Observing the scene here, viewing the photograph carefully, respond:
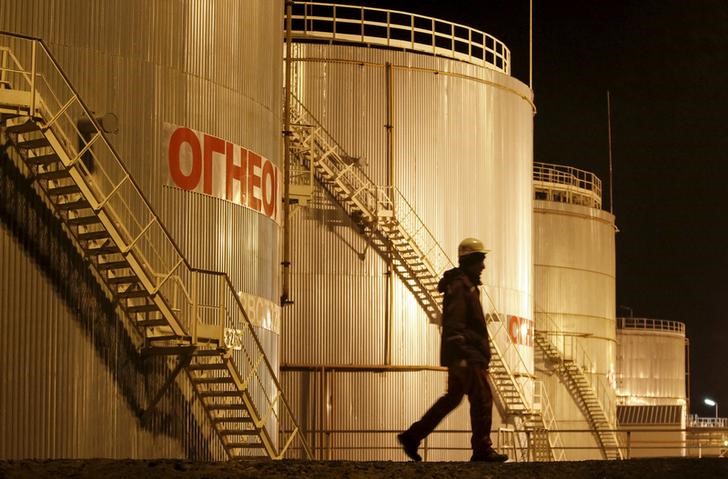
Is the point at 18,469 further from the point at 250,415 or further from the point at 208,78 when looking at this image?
the point at 208,78

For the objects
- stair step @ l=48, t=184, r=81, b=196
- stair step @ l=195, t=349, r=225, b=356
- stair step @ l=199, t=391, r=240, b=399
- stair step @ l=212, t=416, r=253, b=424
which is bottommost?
stair step @ l=212, t=416, r=253, b=424

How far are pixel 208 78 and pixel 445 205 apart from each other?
12956 mm

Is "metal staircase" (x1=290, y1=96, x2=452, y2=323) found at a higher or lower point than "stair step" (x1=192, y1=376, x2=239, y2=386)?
higher

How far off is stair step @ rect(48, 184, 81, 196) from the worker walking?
6774 mm

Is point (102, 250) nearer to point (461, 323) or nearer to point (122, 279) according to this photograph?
point (122, 279)

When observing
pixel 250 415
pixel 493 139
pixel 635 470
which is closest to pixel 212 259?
pixel 250 415

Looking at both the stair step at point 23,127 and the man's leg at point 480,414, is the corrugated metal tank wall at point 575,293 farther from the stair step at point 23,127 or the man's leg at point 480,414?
the man's leg at point 480,414

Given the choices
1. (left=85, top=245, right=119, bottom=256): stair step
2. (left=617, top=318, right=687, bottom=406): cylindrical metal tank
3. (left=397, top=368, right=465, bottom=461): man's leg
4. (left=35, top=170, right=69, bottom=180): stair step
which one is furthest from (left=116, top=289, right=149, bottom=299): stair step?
(left=617, top=318, right=687, bottom=406): cylindrical metal tank

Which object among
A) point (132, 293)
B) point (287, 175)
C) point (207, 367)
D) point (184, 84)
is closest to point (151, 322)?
point (132, 293)

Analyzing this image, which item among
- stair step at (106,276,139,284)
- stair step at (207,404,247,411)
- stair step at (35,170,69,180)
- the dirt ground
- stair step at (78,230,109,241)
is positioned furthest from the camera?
stair step at (207,404,247,411)

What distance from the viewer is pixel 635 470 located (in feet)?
42.5

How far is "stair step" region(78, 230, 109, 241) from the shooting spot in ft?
65.2

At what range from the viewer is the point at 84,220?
1986 centimetres

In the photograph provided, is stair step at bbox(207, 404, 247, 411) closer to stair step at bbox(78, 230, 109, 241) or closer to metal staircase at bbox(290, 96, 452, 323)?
stair step at bbox(78, 230, 109, 241)
